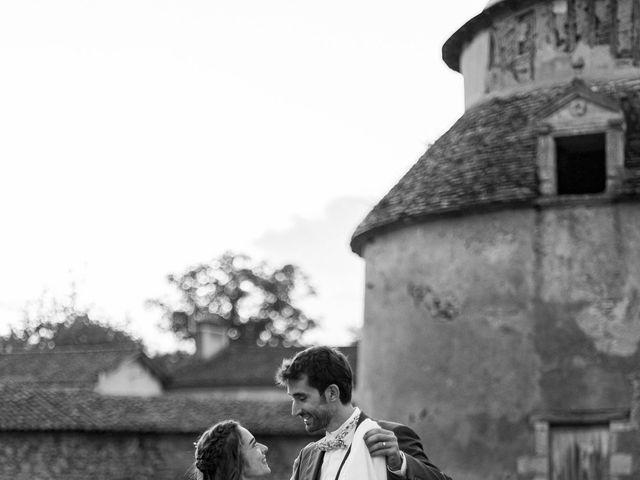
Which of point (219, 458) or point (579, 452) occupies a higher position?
point (219, 458)

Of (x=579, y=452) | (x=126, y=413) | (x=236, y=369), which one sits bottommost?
(x=236, y=369)

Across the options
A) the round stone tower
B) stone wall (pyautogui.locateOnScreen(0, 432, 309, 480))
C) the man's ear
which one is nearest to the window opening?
the round stone tower

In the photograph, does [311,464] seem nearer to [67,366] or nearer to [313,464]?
[313,464]

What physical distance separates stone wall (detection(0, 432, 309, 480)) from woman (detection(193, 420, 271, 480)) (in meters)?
14.0

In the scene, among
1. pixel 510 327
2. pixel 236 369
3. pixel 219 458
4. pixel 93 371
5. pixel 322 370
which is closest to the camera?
pixel 322 370

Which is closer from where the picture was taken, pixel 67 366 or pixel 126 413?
pixel 126 413

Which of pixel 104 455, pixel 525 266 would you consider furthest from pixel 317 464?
pixel 104 455

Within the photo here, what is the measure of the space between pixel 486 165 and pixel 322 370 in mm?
10146

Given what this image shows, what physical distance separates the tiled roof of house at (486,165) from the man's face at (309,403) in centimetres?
933

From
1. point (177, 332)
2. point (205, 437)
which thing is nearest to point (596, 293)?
point (205, 437)

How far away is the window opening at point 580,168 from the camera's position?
14.9 meters

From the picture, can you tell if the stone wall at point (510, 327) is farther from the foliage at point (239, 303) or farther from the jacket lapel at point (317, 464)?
the foliage at point (239, 303)

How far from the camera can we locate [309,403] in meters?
4.80

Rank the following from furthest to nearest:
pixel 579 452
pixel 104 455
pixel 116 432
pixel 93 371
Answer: pixel 93 371, pixel 116 432, pixel 104 455, pixel 579 452
